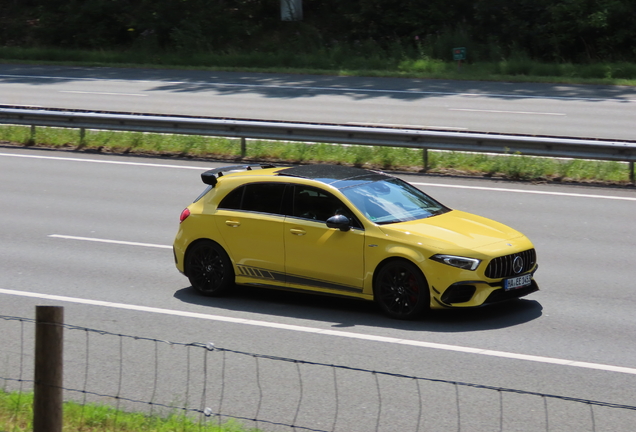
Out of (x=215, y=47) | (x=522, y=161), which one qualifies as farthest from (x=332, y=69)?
(x=522, y=161)

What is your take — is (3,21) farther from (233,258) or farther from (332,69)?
(233,258)

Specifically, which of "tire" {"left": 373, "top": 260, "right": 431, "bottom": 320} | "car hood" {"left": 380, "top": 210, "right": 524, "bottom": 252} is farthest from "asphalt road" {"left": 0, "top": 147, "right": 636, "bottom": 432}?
"car hood" {"left": 380, "top": 210, "right": 524, "bottom": 252}

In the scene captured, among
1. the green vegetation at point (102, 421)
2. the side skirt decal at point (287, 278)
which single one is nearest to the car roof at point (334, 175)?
the side skirt decal at point (287, 278)

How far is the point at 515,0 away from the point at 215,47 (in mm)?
13651

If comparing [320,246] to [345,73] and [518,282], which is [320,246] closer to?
[518,282]

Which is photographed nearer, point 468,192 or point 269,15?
point 468,192

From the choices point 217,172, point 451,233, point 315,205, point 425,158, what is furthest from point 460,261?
point 425,158

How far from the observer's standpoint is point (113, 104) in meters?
25.2

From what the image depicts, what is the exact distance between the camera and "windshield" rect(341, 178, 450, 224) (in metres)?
9.20

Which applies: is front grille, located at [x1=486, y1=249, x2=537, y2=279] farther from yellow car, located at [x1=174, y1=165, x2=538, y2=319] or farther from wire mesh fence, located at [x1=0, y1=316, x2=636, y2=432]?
wire mesh fence, located at [x1=0, y1=316, x2=636, y2=432]

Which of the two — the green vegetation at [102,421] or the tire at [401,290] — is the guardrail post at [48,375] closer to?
the green vegetation at [102,421]

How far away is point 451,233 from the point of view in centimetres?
884

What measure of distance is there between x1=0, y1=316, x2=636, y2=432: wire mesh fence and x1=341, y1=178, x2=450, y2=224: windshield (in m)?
2.18

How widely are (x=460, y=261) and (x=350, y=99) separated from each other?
1753 centimetres
